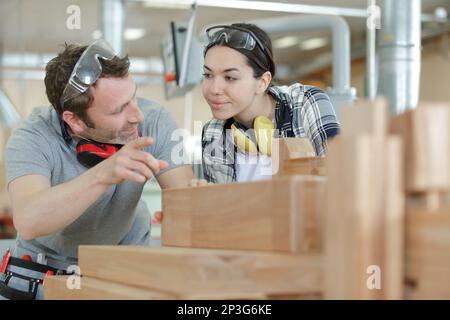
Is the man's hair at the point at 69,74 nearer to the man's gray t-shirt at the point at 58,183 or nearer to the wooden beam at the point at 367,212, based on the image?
the man's gray t-shirt at the point at 58,183

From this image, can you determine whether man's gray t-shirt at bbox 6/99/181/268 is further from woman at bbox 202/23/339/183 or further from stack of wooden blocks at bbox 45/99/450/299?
stack of wooden blocks at bbox 45/99/450/299

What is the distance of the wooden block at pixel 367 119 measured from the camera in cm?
85

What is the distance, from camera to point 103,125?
173 centimetres

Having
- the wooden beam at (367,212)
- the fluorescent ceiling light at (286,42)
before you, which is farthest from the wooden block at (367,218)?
the fluorescent ceiling light at (286,42)

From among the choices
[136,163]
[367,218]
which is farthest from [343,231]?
[136,163]

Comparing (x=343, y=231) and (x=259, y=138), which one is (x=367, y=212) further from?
(x=259, y=138)

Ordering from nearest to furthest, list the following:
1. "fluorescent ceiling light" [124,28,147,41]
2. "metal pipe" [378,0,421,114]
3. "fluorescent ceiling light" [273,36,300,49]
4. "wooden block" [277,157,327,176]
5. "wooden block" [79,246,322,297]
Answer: "wooden block" [79,246,322,297] < "wooden block" [277,157,327,176] < "metal pipe" [378,0,421,114] < "fluorescent ceiling light" [124,28,147,41] < "fluorescent ceiling light" [273,36,300,49]

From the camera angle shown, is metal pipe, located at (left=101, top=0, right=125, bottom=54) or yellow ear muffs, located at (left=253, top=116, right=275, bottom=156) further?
metal pipe, located at (left=101, top=0, right=125, bottom=54)

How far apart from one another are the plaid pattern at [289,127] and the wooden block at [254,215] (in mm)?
617

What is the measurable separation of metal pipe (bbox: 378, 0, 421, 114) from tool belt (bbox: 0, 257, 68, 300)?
7.33ft

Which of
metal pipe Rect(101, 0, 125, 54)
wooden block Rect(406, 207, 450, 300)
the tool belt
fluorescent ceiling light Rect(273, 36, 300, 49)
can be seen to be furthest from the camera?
fluorescent ceiling light Rect(273, 36, 300, 49)

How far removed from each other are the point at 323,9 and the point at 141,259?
5.32 m

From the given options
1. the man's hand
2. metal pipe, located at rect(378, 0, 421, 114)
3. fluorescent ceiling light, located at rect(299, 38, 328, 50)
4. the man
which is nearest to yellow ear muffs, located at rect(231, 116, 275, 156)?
the man

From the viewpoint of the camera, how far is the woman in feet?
6.30
